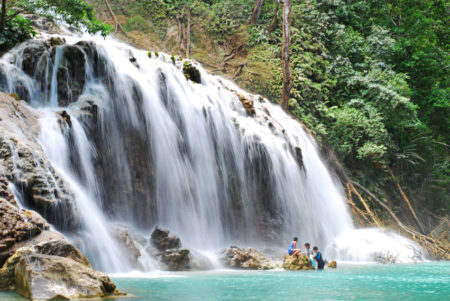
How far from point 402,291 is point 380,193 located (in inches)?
615

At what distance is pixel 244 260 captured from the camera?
35.1 feet

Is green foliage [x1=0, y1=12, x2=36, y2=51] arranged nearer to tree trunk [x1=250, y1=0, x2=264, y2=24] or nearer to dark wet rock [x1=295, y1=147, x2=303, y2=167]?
dark wet rock [x1=295, y1=147, x2=303, y2=167]

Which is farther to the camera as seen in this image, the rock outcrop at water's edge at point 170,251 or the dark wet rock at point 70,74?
the dark wet rock at point 70,74

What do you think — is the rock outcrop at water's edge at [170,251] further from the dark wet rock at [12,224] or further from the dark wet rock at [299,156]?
the dark wet rock at [299,156]

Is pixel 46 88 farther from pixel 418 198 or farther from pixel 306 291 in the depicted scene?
pixel 418 198

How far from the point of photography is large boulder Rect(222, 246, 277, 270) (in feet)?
34.4

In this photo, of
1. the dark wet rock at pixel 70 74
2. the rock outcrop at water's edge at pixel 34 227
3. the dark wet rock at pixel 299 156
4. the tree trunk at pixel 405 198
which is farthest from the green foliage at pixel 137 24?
the rock outcrop at water's edge at pixel 34 227

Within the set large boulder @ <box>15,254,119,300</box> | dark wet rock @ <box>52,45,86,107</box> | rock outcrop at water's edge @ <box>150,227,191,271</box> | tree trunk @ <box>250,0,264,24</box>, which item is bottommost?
large boulder @ <box>15,254,119,300</box>

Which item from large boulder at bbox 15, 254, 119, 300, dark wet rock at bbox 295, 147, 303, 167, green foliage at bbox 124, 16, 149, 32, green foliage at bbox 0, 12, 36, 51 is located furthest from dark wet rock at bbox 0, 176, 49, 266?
green foliage at bbox 124, 16, 149, 32

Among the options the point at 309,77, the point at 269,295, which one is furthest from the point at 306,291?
the point at 309,77

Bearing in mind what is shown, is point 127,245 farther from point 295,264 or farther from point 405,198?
point 405,198

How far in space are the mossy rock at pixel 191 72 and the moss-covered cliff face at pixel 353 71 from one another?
6839 mm

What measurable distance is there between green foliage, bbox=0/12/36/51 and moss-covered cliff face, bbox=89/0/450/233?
11.8m

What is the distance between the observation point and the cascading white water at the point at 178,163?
10781mm
